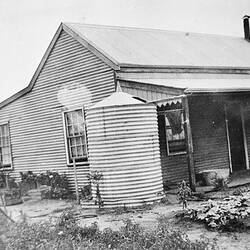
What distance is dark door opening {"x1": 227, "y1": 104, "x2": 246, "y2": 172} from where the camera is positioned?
15312mm

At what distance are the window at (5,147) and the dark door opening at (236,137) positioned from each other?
880 centimetres

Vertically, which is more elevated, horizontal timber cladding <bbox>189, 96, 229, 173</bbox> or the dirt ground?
horizontal timber cladding <bbox>189, 96, 229, 173</bbox>

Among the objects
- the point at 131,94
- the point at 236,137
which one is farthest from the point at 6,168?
the point at 236,137

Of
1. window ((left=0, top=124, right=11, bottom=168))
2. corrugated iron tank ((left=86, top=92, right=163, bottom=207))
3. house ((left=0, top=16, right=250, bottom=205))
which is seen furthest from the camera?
window ((left=0, top=124, right=11, bottom=168))

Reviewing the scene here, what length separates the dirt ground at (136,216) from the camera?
256 inches

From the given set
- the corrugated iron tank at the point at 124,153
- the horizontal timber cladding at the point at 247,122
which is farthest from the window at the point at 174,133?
the horizontal timber cladding at the point at 247,122

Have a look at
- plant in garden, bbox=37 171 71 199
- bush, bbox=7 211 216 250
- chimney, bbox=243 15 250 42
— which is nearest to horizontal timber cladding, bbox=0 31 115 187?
plant in garden, bbox=37 171 71 199

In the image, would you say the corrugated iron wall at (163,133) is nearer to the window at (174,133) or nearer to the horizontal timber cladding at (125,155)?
the window at (174,133)

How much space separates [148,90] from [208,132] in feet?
13.1

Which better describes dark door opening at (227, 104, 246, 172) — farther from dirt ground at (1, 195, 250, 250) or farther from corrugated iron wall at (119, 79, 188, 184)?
dirt ground at (1, 195, 250, 250)

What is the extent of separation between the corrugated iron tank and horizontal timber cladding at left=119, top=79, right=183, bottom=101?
702mm

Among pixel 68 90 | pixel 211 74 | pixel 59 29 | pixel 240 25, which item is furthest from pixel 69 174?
pixel 240 25

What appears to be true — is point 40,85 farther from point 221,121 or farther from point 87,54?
point 221,121

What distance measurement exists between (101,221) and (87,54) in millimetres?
6053
